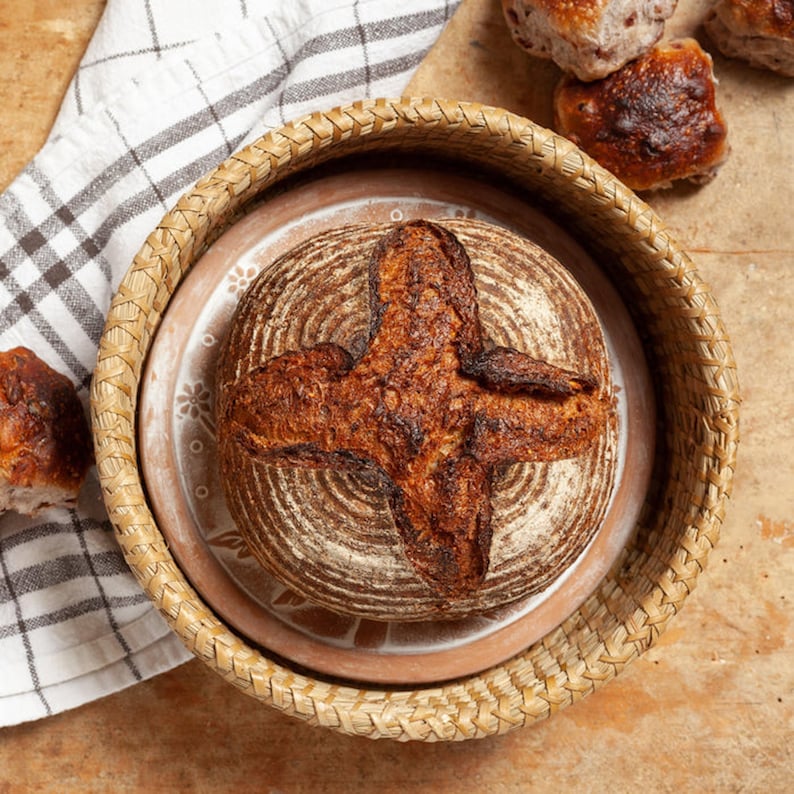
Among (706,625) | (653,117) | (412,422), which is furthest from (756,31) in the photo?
(706,625)

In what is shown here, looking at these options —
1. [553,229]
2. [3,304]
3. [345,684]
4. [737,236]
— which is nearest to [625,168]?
[553,229]

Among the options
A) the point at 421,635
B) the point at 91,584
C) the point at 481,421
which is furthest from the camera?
the point at 91,584

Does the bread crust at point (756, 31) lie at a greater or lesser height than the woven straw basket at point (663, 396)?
greater

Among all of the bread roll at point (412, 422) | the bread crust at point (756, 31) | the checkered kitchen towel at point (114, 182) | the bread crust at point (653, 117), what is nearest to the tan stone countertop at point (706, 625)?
the bread crust at point (756, 31)

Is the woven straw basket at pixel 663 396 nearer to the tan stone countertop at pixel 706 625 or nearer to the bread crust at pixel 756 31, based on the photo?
the tan stone countertop at pixel 706 625

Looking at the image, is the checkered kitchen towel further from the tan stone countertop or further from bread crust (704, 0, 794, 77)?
bread crust (704, 0, 794, 77)

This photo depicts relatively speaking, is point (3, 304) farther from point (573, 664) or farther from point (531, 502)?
point (573, 664)

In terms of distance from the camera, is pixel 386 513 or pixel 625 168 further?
pixel 625 168
